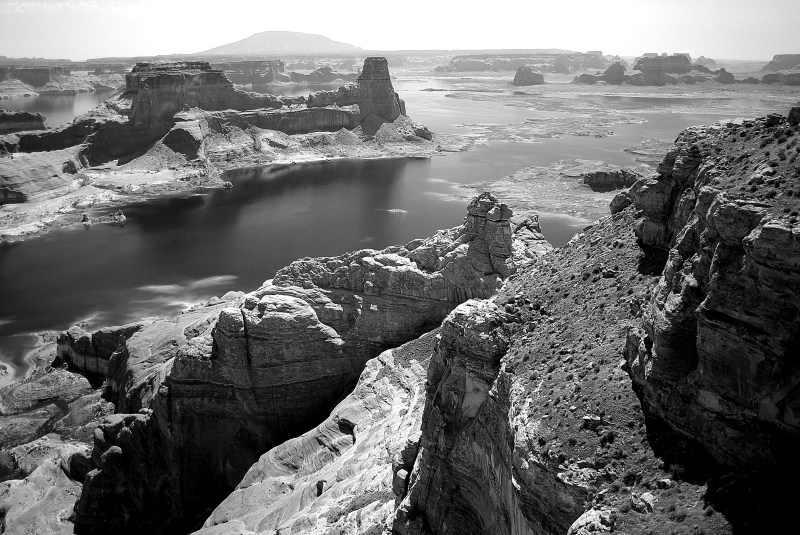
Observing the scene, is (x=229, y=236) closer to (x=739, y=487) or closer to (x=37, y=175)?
(x=37, y=175)

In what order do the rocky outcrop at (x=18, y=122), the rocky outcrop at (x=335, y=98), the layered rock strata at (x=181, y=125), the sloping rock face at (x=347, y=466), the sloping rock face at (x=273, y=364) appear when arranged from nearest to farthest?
the sloping rock face at (x=347, y=466), the sloping rock face at (x=273, y=364), the layered rock strata at (x=181, y=125), the rocky outcrop at (x=18, y=122), the rocky outcrop at (x=335, y=98)

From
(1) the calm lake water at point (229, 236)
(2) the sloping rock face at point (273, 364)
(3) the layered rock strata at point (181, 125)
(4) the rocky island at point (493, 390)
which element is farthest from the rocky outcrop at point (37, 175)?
(2) the sloping rock face at point (273, 364)

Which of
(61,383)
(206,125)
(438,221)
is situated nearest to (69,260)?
(61,383)

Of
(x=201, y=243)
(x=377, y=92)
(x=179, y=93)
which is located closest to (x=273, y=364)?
(x=201, y=243)

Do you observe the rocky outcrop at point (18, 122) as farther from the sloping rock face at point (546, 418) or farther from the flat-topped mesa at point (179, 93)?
the sloping rock face at point (546, 418)

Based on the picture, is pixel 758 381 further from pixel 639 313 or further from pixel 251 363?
pixel 251 363

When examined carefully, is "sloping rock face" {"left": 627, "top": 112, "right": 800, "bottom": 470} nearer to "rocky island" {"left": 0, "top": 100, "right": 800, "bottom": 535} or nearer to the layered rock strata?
"rocky island" {"left": 0, "top": 100, "right": 800, "bottom": 535}

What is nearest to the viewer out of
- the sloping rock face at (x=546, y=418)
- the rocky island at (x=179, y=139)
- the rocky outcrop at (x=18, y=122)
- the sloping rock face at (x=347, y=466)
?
the sloping rock face at (x=546, y=418)
